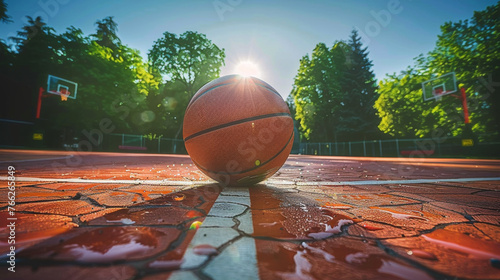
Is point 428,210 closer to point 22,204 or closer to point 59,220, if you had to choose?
point 59,220

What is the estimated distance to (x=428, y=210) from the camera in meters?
1.71

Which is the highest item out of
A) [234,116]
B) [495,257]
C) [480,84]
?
[480,84]

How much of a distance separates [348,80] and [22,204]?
99.4 ft

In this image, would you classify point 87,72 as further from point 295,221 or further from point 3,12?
point 295,221

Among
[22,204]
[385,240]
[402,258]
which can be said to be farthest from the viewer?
[22,204]

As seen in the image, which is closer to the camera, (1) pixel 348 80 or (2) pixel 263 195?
(2) pixel 263 195

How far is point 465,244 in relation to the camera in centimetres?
109

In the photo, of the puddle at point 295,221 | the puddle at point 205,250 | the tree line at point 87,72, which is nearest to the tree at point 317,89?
the tree line at point 87,72

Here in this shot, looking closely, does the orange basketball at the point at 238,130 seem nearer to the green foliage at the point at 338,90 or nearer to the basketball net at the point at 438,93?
the basketball net at the point at 438,93

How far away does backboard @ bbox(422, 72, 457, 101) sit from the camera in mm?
17141

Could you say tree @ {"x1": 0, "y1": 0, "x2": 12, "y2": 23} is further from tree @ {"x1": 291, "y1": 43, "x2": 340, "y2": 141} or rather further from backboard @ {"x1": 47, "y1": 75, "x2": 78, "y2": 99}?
tree @ {"x1": 291, "y1": 43, "x2": 340, "y2": 141}

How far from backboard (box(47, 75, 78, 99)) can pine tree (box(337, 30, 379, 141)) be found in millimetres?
29529

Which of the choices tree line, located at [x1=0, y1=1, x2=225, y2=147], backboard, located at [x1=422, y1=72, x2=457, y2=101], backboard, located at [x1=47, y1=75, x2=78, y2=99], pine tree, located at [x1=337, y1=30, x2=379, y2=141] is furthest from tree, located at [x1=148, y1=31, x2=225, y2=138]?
backboard, located at [x1=422, y1=72, x2=457, y2=101]

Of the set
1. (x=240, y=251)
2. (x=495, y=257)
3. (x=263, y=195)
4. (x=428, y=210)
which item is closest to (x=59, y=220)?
(x=240, y=251)
